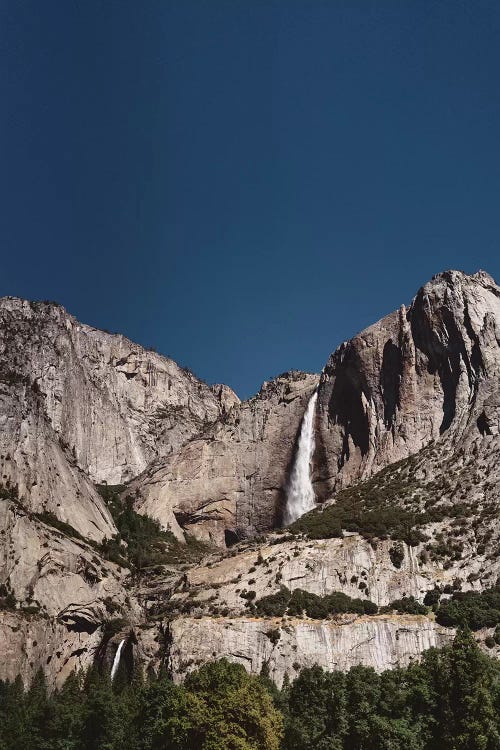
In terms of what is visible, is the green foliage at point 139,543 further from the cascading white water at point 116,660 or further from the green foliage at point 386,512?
the green foliage at point 386,512

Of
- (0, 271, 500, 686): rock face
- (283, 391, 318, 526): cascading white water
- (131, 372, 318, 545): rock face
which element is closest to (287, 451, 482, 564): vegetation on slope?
(0, 271, 500, 686): rock face

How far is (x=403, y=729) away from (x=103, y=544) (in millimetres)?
59337

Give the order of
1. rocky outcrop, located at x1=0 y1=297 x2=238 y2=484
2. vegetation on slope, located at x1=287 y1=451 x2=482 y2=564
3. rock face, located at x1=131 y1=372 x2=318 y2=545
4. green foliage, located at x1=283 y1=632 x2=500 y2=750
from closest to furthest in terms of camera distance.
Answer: green foliage, located at x1=283 y1=632 x2=500 y2=750, vegetation on slope, located at x1=287 y1=451 x2=482 y2=564, rock face, located at x1=131 y1=372 x2=318 y2=545, rocky outcrop, located at x1=0 y1=297 x2=238 y2=484

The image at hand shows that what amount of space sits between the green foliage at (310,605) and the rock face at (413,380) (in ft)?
94.4

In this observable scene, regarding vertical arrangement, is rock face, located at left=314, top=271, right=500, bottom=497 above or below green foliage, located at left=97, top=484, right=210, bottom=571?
above

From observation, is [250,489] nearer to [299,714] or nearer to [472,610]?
[472,610]

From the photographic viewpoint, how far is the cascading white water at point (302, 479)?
11825cm

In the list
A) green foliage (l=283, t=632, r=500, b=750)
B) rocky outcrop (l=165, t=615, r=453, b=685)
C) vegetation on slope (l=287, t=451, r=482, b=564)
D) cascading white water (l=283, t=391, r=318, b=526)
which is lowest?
green foliage (l=283, t=632, r=500, b=750)

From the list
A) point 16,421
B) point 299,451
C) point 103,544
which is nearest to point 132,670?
point 103,544

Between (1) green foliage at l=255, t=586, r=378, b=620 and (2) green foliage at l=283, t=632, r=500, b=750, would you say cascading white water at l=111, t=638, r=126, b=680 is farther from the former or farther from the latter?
(2) green foliage at l=283, t=632, r=500, b=750

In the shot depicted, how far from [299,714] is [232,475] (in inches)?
2754

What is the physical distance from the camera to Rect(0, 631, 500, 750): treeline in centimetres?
4859

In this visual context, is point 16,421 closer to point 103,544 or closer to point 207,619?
point 103,544

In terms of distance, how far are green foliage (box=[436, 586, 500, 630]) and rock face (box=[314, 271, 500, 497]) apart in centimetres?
2450
